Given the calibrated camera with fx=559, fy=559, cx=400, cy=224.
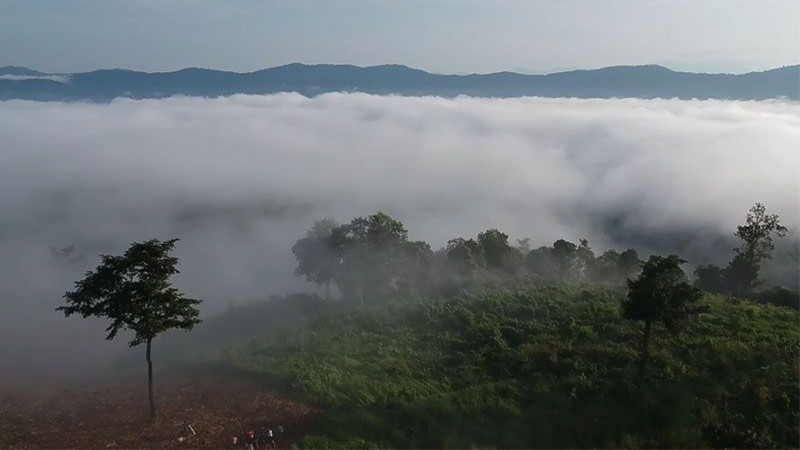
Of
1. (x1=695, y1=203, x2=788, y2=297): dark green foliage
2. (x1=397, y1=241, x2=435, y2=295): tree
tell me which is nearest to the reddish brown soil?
(x1=397, y1=241, x2=435, y2=295): tree

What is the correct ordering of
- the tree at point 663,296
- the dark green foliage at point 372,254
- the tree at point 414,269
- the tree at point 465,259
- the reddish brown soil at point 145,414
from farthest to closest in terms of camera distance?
the tree at point 465,259 < the dark green foliage at point 372,254 < the tree at point 414,269 < the tree at point 663,296 < the reddish brown soil at point 145,414

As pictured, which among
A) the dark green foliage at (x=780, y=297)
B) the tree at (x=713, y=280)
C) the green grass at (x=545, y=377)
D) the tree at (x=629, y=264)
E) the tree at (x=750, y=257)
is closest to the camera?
the green grass at (x=545, y=377)

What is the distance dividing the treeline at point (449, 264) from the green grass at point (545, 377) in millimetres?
11348

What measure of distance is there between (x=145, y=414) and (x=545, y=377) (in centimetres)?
1911

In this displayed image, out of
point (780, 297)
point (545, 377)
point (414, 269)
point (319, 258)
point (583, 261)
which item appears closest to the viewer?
point (545, 377)

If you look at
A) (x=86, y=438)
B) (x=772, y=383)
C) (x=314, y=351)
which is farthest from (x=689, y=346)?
(x=86, y=438)

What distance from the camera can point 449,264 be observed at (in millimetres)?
55938

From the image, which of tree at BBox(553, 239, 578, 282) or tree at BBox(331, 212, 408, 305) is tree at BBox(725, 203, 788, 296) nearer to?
tree at BBox(553, 239, 578, 282)

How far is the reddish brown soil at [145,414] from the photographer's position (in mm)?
23547

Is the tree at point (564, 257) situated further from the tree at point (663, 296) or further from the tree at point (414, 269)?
the tree at point (663, 296)

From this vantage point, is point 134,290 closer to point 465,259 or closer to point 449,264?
point 465,259

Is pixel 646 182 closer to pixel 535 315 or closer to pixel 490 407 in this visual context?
pixel 535 315

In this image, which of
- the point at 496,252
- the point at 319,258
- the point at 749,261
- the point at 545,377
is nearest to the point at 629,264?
the point at 749,261

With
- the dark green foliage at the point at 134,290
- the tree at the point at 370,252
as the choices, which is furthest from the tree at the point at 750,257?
the dark green foliage at the point at 134,290
